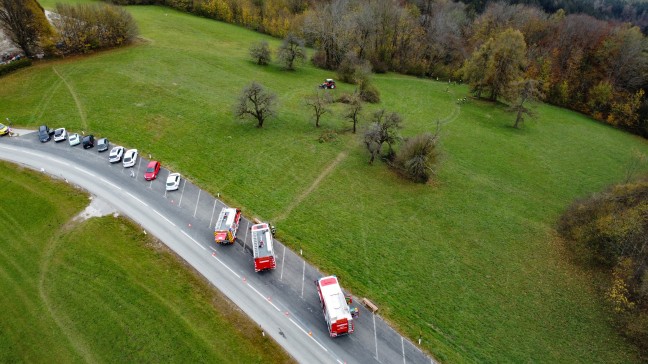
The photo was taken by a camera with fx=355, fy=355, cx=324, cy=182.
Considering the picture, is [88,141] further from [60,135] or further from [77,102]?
[77,102]

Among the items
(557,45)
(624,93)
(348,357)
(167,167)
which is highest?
(557,45)

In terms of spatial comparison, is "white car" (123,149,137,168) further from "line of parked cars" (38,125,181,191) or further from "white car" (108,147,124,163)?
"white car" (108,147,124,163)

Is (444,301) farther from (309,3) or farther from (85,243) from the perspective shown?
(309,3)

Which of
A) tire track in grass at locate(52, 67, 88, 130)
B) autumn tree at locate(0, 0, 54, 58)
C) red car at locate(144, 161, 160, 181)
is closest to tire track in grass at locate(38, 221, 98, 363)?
red car at locate(144, 161, 160, 181)

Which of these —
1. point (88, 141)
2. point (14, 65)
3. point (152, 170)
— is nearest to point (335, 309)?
point (152, 170)

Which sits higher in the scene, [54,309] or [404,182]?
[404,182]

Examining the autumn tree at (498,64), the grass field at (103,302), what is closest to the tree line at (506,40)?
the autumn tree at (498,64)

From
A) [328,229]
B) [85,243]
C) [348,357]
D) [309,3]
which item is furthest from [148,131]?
[309,3]
